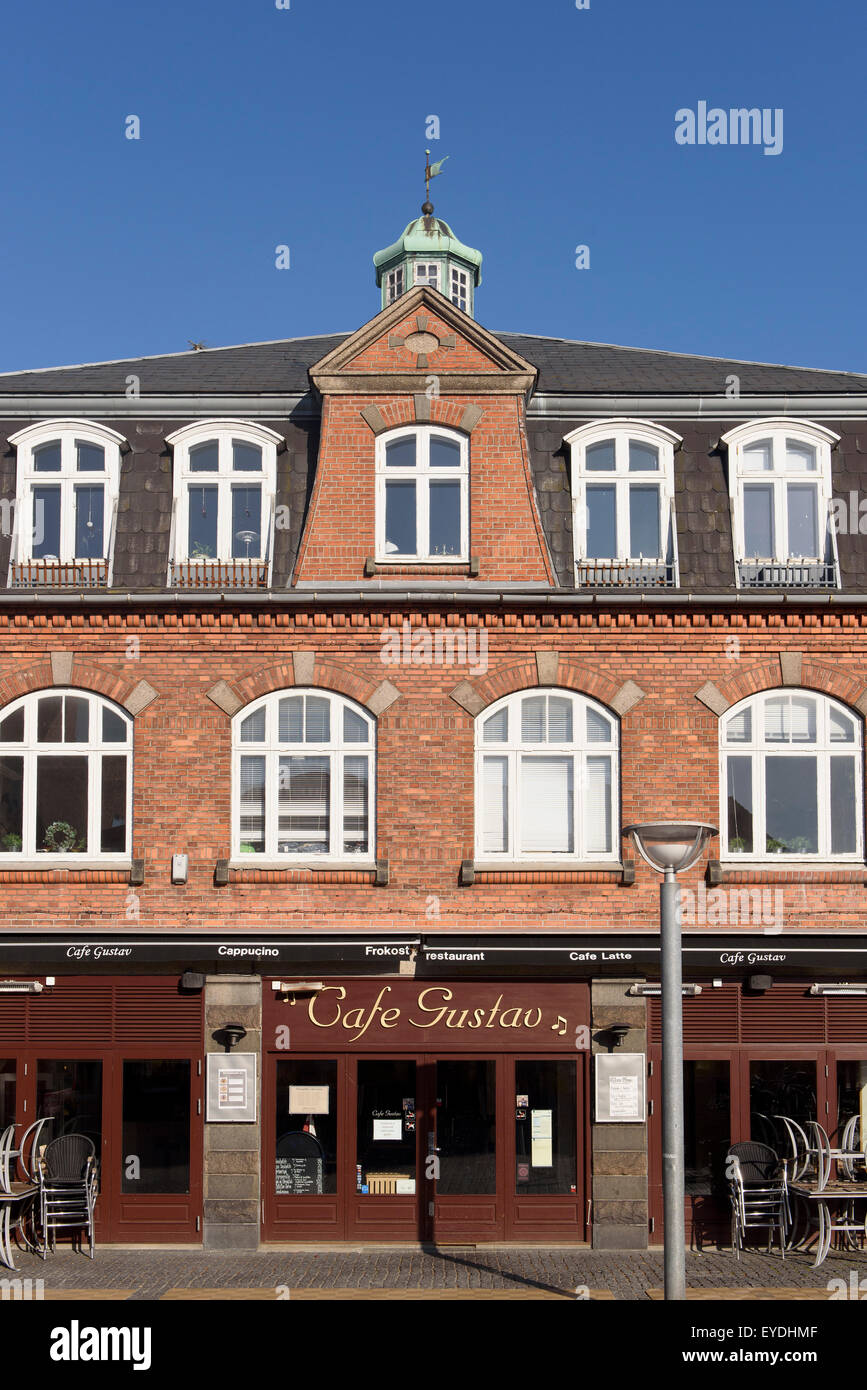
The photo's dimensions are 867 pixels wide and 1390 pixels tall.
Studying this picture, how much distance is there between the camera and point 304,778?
54.7 feet

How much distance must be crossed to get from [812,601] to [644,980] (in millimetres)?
4817

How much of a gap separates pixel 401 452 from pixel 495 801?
439 cm

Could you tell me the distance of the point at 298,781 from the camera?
16.7m

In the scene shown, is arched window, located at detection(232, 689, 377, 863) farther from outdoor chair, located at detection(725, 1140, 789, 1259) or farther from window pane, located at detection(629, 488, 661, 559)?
outdoor chair, located at detection(725, 1140, 789, 1259)

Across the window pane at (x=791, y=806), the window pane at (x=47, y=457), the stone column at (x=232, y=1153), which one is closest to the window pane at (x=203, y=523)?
the window pane at (x=47, y=457)

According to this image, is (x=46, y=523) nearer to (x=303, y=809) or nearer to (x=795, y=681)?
(x=303, y=809)

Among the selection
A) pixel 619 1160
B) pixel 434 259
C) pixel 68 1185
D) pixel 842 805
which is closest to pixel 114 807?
pixel 68 1185

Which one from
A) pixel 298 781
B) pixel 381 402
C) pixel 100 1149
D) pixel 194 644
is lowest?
pixel 100 1149

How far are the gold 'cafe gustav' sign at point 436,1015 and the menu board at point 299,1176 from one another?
133 cm

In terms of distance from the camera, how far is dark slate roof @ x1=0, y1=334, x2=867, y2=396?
18.1m

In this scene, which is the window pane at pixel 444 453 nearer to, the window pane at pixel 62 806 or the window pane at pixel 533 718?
the window pane at pixel 533 718

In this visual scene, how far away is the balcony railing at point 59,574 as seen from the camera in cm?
1702

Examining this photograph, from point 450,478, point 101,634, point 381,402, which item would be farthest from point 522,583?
point 101,634

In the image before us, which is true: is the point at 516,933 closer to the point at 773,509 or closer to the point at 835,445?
the point at 773,509
